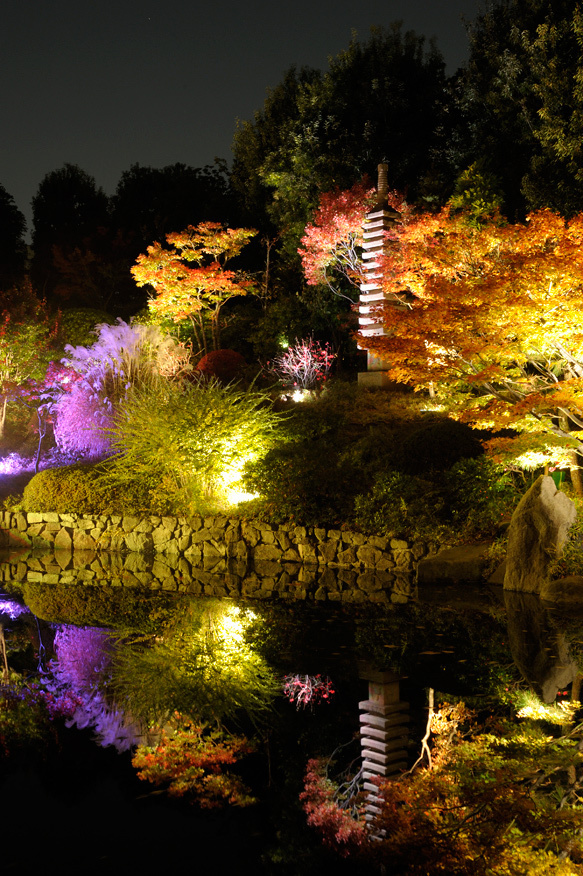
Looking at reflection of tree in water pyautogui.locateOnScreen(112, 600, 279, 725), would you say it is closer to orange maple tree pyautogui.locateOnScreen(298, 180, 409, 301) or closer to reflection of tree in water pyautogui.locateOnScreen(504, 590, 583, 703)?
reflection of tree in water pyautogui.locateOnScreen(504, 590, 583, 703)

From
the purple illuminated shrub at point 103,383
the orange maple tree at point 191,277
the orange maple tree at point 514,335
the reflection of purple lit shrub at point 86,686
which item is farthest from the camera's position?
the orange maple tree at point 191,277

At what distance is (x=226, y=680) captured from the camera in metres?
5.48

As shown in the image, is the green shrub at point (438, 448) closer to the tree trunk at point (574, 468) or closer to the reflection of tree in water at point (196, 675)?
the tree trunk at point (574, 468)

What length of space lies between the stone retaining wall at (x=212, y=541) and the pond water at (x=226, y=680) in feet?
3.91

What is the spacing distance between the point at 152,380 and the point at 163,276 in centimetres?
503

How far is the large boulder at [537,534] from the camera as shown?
837cm

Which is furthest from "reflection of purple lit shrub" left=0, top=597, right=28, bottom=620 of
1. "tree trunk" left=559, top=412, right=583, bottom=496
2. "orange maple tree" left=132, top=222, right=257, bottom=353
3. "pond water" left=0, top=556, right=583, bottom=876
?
"orange maple tree" left=132, top=222, right=257, bottom=353

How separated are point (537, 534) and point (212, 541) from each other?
4990mm

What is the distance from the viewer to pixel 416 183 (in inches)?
783

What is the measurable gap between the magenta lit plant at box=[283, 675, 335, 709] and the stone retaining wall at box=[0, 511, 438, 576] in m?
4.49

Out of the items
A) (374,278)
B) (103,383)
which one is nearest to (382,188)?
(374,278)

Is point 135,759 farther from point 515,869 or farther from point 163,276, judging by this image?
point 163,276

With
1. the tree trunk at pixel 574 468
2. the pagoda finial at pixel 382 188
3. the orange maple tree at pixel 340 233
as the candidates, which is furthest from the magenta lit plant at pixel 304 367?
the tree trunk at pixel 574 468

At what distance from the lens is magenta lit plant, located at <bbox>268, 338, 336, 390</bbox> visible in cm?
1698
